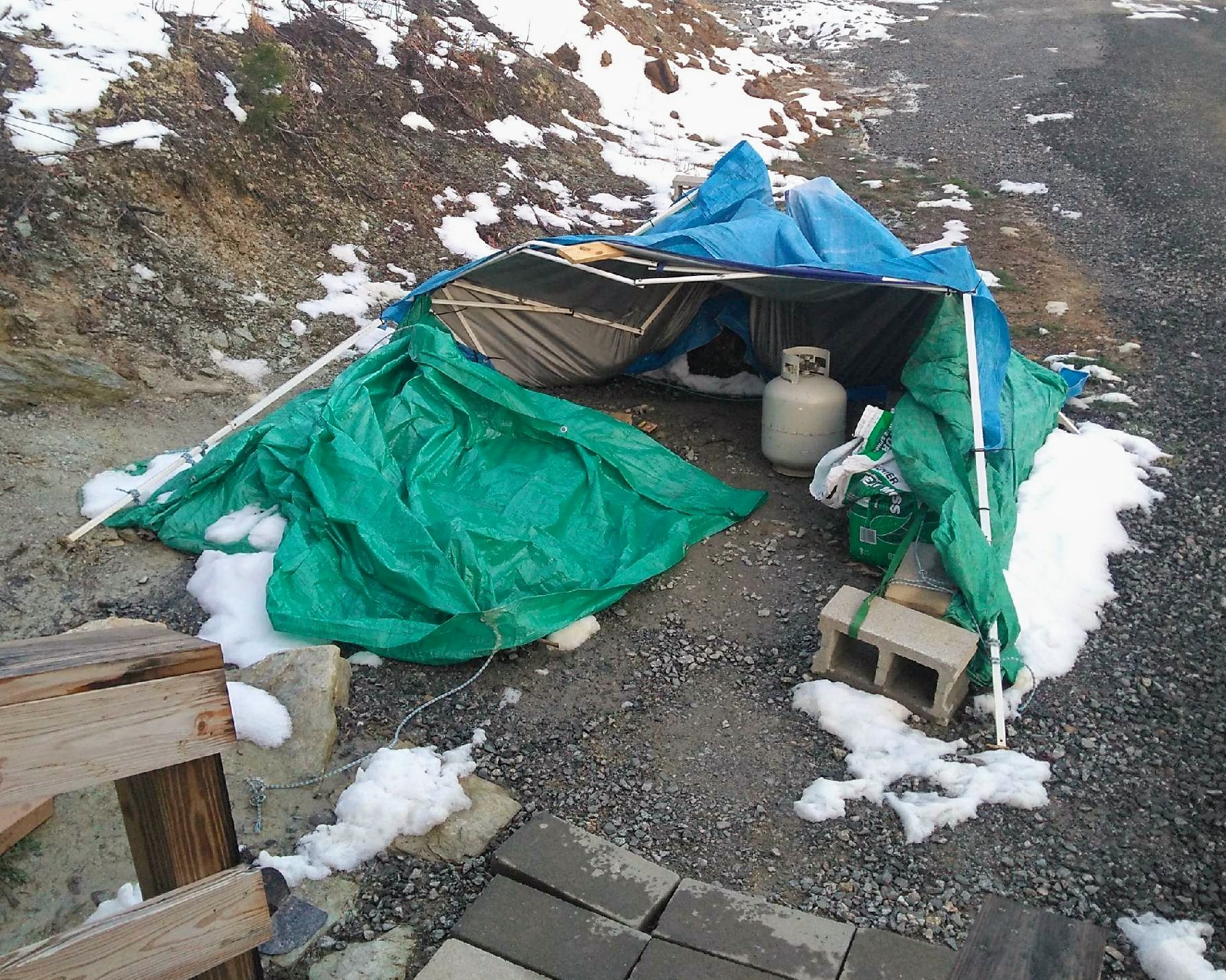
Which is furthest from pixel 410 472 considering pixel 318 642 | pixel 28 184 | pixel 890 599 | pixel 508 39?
pixel 508 39

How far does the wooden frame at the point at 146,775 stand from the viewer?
153cm

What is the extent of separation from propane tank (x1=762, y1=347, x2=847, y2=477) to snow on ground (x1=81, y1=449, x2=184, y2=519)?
11.9 ft

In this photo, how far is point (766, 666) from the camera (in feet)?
15.4

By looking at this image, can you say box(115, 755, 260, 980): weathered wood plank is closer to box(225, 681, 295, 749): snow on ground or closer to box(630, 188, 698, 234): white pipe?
box(225, 681, 295, 749): snow on ground

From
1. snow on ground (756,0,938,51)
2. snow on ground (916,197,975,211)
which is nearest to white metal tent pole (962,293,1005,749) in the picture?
snow on ground (916,197,975,211)

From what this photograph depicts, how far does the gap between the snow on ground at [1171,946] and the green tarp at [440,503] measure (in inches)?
105

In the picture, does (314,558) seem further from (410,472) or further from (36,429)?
(36,429)

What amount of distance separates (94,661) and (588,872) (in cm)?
222

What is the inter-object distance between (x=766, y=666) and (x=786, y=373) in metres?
2.20

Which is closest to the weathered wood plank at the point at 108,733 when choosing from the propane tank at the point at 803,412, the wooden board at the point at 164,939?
the wooden board at the point at 164,939

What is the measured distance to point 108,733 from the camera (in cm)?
159

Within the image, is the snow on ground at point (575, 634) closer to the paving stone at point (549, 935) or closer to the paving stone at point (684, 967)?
the paving stone at point (549, 935)

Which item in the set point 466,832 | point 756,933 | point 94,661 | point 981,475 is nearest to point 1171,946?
point 756,933

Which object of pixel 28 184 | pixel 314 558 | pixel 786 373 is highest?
pixel 28 184
